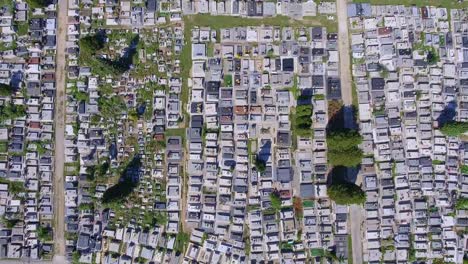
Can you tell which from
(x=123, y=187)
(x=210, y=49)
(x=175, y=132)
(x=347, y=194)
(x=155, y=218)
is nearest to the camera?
(x=347, y=194)

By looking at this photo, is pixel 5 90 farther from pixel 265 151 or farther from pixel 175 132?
→ pixel 265 151

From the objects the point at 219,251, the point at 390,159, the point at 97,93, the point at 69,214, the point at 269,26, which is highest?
the point at 269,26

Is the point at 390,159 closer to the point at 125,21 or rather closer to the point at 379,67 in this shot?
the point at 379,67

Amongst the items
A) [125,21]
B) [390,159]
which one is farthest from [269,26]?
[390,159]

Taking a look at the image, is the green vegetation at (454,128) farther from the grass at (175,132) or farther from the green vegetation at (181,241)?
the green vegetation at (181,241)

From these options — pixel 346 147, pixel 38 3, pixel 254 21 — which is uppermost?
pixel 38 3

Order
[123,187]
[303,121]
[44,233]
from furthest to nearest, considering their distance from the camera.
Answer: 1. [44,233]
2. [123,187]
3. [303,121]

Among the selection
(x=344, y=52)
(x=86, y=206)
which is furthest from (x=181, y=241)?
(x=344, y=52)

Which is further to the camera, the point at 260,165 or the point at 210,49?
the point at 210,49
